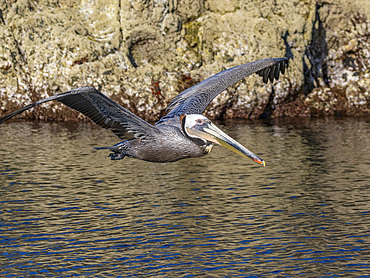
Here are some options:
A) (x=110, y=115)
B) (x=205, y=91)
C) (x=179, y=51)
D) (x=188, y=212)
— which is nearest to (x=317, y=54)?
(x=179, y=51)

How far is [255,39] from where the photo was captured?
38375 mm

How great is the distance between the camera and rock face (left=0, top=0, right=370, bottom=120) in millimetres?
36812

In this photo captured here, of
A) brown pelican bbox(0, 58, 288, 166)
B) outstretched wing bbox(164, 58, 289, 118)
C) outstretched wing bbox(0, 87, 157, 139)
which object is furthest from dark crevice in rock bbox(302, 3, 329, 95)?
outstretched wing bbox(0, 87, 157, 139)

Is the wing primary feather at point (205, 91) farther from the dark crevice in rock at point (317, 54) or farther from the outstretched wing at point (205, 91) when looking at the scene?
the dark crevice in rock at point (317, 54)

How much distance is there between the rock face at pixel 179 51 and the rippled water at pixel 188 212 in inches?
339

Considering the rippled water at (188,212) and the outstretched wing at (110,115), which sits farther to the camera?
the rippled water at (188,212)

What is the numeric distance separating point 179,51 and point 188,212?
23.0 metres

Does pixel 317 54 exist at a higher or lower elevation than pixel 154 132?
higher

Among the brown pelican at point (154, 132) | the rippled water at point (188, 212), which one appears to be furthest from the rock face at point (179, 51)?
the brown pelican at point (154, 132)

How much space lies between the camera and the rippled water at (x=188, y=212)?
43.4 feet

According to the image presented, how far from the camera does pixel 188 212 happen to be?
57.2ft

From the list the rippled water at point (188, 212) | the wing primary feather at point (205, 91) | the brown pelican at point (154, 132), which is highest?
the wing primary feather at point (205, 91)

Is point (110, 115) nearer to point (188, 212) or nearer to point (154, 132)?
point (154, 132)

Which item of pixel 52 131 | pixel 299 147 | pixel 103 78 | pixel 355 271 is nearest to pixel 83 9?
pixel 103 78
